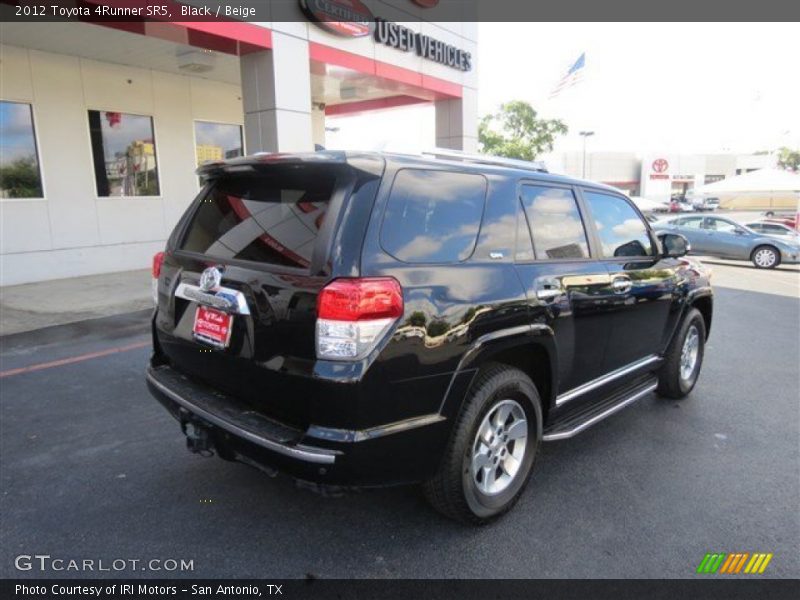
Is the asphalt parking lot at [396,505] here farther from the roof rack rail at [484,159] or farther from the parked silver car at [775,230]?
the parked silver car at [775,230]

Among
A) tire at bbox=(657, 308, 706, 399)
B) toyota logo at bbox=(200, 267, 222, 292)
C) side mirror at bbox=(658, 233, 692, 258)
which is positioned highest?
toyota logo at bbox=(200, 267, 222, 292)

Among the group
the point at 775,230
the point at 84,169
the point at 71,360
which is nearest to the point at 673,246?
the point at 71,360

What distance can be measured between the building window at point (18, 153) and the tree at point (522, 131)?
4153 centimetres

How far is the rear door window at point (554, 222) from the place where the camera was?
322cm

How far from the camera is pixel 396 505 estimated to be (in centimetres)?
314

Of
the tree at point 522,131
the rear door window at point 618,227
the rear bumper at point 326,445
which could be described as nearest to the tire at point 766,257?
the rear door window at point 618,227

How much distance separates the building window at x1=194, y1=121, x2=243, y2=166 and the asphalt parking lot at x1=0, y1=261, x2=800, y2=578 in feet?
31.1

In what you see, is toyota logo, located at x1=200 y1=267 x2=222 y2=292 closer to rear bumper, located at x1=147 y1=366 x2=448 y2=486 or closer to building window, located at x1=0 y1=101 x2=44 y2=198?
rear bumper, located at x1=147 y1=366 x2=448 y2=486

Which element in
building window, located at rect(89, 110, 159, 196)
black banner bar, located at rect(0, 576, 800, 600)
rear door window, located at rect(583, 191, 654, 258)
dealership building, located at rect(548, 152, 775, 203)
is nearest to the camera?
black banner bar, located at rect(0, 576, 800, 600)

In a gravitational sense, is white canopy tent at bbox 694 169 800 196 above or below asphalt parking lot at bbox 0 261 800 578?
above

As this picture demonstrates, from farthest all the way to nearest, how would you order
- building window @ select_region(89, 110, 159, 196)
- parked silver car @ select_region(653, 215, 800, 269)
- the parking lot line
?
1. parked silver car @ select_region(653, 215, 800, 269)
2. building window @ select_region(89, 110, 159, 196)
3. the parking lot line

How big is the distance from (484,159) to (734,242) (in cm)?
1555

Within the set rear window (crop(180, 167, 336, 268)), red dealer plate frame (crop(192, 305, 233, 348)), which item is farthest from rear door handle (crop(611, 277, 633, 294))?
red dealer plate frame (crop(192, 305, 233, 348))

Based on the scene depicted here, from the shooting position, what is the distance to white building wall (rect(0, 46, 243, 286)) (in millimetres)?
10086
